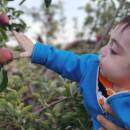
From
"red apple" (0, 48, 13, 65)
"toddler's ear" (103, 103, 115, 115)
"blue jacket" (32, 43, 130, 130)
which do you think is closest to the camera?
"red apple" (0, 48, 13, 65)

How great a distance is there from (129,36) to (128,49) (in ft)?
0.15

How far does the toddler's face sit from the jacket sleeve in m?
0.21

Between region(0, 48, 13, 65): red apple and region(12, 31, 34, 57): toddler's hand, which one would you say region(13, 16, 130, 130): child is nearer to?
region(12, 31, 34, 57): toddler's hand

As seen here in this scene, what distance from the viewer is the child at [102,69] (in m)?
2.21

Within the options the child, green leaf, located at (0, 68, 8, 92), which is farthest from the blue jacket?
green leaf, located at (0, 68, 8, 92)

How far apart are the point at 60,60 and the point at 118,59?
299mm

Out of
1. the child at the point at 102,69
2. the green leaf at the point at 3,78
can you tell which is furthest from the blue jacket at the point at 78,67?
the green leaf at the point at 3,78

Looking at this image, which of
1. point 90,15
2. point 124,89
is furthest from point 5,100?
point 90,15

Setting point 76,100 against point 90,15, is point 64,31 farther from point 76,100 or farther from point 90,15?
point 76,100

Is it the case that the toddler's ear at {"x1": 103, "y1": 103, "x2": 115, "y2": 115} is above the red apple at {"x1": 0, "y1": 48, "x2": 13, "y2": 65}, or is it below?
below

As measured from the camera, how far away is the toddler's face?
7.26 feet

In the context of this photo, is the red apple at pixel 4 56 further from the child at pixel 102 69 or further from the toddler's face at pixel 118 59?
the toddler's face at pixel 118 59

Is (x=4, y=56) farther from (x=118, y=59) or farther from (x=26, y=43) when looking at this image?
(x=118, y=59)

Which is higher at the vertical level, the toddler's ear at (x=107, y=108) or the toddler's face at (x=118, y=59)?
Answer: the toddler's face at (x=118, y=59)
